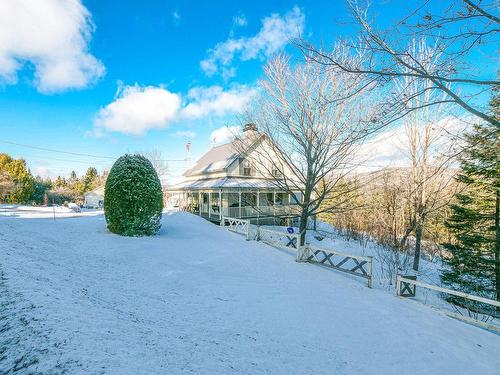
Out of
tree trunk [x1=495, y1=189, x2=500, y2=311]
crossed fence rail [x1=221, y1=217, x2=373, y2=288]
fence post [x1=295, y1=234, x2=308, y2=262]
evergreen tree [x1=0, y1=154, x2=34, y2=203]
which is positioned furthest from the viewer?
evergreen tree [x1=0, y1=154, x2=34, y2=203]

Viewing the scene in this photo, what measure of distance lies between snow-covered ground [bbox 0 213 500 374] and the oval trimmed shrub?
2.20m

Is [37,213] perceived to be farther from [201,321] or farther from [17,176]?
[17,176]

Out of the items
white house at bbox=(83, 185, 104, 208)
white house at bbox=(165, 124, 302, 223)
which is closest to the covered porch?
white house at bbox=(165, 124, 302, 223)

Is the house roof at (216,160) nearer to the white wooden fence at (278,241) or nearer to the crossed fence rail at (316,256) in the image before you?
the crossed fence rail at (316,256)

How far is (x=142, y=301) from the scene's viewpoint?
186 inches

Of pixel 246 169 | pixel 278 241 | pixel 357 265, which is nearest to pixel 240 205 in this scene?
pixel 246 169

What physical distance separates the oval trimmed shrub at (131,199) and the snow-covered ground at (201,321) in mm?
2202

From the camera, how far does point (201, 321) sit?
4297 millimetres

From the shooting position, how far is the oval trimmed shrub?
34.5 feet

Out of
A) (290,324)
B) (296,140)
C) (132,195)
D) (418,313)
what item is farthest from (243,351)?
(132,195)

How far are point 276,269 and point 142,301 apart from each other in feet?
16.1

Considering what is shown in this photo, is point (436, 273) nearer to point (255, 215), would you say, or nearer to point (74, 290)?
point (255, 215)

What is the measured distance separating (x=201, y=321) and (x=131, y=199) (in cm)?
781

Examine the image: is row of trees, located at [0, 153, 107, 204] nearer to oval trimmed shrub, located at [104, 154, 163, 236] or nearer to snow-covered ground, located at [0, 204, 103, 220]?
snow-covered ground, located at [0, 204, 103, 220]
